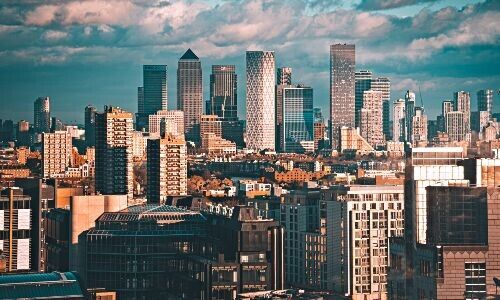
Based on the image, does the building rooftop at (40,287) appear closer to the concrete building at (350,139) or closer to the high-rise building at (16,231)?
the high-rise building at (16,231)

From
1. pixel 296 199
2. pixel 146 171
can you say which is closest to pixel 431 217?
pixel 296 199

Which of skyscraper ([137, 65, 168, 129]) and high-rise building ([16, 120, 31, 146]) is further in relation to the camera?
skyscraper ([137, 65, 168, 129])

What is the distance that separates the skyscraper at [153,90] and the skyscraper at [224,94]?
17.6ft

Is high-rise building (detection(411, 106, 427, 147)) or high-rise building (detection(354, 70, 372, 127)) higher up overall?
high-rise building (detection(354, 70, 372, 127))

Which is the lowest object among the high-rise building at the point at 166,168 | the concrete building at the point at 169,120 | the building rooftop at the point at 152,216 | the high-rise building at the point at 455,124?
the building rooftop at the point at 152,216

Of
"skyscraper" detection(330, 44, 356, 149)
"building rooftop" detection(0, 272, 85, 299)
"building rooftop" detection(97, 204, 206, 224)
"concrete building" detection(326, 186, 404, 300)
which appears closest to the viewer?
"building rooftop" detection(0, 272, 85, 299)

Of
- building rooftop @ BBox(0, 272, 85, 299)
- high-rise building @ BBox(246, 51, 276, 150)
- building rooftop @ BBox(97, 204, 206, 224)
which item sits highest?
high-rise building @ BBox(246, 51, 276, 150)

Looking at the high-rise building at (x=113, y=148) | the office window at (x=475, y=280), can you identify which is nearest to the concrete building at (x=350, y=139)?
the high-rise building at (x=113, y=148)

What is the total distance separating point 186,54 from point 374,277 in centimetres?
13673

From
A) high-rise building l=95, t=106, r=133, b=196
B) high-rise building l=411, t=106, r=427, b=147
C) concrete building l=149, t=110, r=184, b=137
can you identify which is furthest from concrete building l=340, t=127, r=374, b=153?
high-rise building l=411, t=106, r=427, b=147

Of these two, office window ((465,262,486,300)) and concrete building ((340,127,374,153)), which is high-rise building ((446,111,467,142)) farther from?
concrete building ((340,127,374,153))

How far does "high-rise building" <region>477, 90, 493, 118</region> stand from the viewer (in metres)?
45.4

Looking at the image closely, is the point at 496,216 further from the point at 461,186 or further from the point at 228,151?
the point at 228,151

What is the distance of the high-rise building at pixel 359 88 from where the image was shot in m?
146
